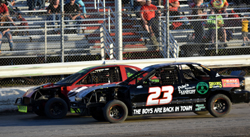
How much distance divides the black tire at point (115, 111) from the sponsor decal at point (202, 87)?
175cm

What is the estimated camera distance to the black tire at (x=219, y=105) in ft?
29.8

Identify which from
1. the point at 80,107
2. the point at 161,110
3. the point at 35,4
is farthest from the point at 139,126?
the point at 35,4

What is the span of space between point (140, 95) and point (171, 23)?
704 cm

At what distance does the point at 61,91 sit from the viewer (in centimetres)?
1002

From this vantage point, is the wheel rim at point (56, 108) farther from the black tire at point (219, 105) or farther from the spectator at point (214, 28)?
the spectator at point (214, 28)

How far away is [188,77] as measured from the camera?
921 centimetres

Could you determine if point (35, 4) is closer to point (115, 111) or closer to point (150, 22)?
point (150, 22)

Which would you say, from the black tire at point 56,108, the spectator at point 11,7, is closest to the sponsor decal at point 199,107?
the black tire at point 56,108

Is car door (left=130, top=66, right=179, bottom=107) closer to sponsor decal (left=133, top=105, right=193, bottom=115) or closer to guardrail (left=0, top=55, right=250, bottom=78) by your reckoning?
sponsor decal (left=133, top=105, right=193, bottom=115)

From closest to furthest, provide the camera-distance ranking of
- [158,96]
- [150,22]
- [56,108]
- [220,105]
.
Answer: [158,96] → [220,105] → [56,108] → [150,22]

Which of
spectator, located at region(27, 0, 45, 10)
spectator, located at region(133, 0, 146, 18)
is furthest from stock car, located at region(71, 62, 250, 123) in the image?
spectator, located at region(27, 0, 45, 10)

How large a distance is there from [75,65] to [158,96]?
4826 millimetres

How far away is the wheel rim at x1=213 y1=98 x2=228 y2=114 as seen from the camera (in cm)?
918

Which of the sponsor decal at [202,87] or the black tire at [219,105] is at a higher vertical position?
the sponsor decal at [202,87]
